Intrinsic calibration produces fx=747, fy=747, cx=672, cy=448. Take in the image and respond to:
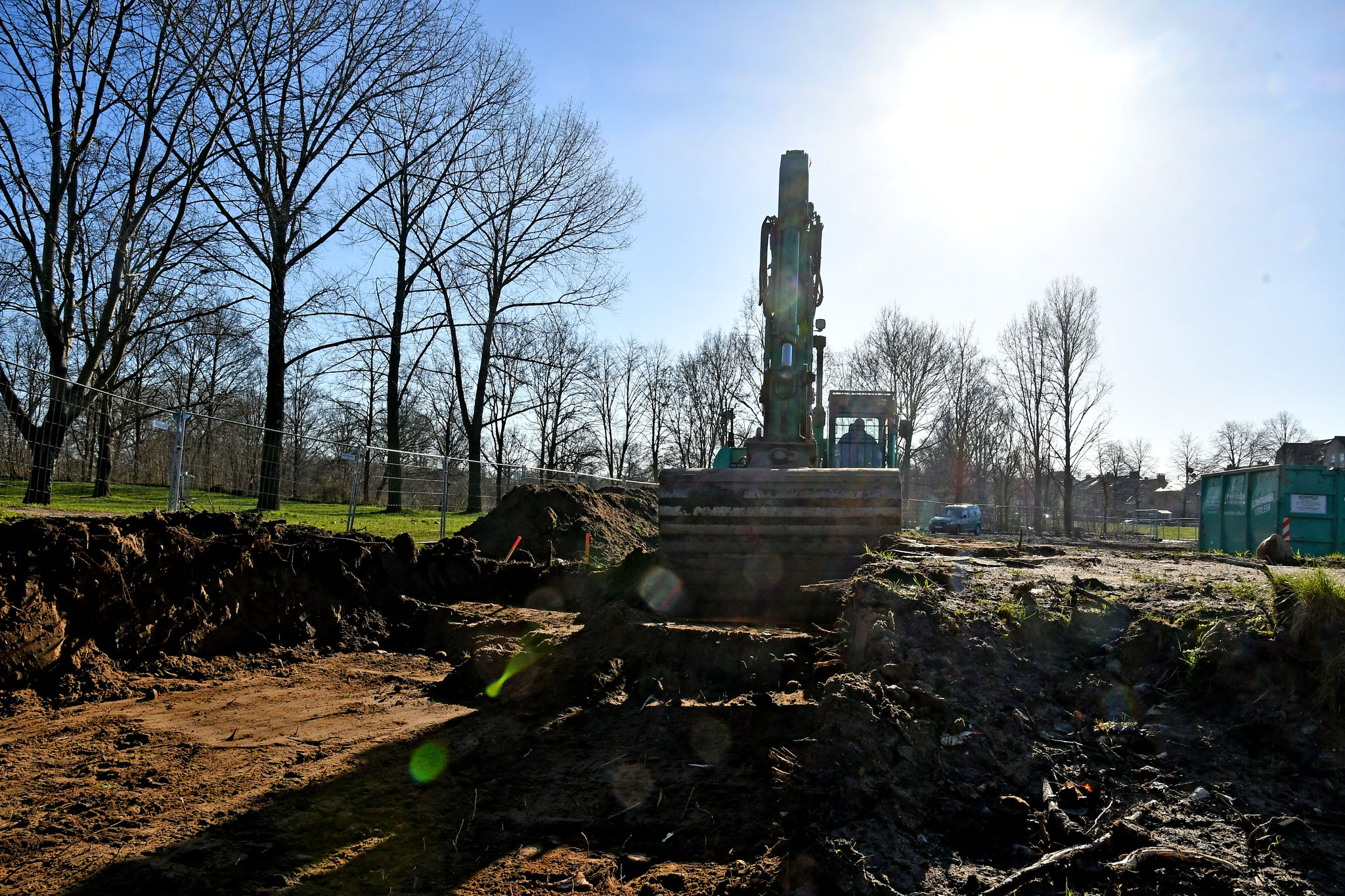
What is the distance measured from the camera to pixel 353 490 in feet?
39.6

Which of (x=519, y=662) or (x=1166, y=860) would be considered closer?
(x=1166, y=860)

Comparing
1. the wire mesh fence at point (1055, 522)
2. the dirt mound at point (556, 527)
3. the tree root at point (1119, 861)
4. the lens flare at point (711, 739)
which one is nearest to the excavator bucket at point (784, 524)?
the lens flare at point (711, 739)

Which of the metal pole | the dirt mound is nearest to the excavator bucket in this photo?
the dirt mound

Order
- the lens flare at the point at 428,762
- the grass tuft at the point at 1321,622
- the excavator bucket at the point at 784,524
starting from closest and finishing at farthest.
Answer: the grass tuft at the point at 1321,622 → the lens flare at the point at 428,762 → the excavator bucket at the point at 784,524

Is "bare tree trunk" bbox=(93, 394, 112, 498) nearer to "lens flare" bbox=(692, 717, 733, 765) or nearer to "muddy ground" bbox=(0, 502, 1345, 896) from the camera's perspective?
"muddy ground" bbox=(0, 502, 1345, 896)

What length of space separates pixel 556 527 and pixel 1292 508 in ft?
52.3

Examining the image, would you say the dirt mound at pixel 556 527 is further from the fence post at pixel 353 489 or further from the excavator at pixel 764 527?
the excavator at pixel 764 527

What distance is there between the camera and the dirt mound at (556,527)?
43.5 ft

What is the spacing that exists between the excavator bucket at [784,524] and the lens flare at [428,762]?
416 cm

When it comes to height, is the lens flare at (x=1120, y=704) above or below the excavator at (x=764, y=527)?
below

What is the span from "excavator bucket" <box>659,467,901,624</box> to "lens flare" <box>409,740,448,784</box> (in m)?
4.16

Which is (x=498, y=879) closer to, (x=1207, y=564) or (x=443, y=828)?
(x=443, y=828)

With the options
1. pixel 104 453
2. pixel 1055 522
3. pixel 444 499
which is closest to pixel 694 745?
pixel 104 453

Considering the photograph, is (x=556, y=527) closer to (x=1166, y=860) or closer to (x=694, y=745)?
(x=694, y=745)
